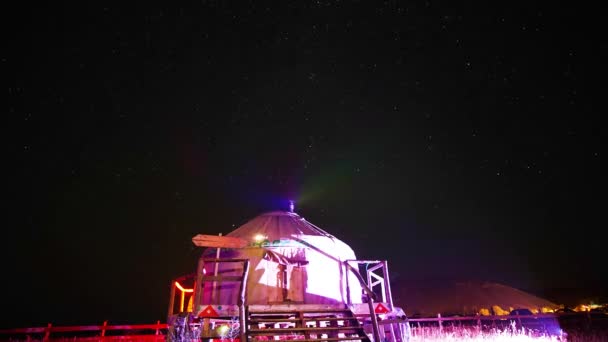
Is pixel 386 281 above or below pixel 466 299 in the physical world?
below

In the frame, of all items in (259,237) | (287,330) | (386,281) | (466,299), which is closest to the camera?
(287,330)

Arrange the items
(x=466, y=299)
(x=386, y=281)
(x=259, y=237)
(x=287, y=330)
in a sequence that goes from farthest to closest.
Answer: (x=466, y=299) < (x=259, y=237) < (x=386, y=281) < (x=287, y=330)

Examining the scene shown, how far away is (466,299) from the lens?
33.9 metres

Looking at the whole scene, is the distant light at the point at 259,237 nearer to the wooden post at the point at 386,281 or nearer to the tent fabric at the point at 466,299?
the wooden post at the point at 386,281

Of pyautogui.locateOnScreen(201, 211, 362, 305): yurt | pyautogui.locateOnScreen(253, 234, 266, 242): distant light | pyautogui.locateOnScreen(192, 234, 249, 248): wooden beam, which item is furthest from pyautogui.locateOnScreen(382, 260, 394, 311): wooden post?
pyautogui.locateOnScreen(253, 234, 266, 242): distant light

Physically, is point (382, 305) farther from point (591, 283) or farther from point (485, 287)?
point (591, 283)

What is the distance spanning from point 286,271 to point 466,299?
2902cm

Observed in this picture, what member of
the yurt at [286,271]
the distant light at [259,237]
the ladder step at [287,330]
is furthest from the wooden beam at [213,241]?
the ladder step at [287,330]

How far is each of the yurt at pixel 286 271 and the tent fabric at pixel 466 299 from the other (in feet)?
73.4

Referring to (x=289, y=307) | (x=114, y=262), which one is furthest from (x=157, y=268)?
(x=289, y=307)

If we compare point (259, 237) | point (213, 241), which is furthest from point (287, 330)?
point (259, 237)

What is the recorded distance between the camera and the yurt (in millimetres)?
10359

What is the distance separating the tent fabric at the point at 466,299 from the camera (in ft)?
101

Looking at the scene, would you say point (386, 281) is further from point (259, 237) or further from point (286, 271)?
point (259, 237)
